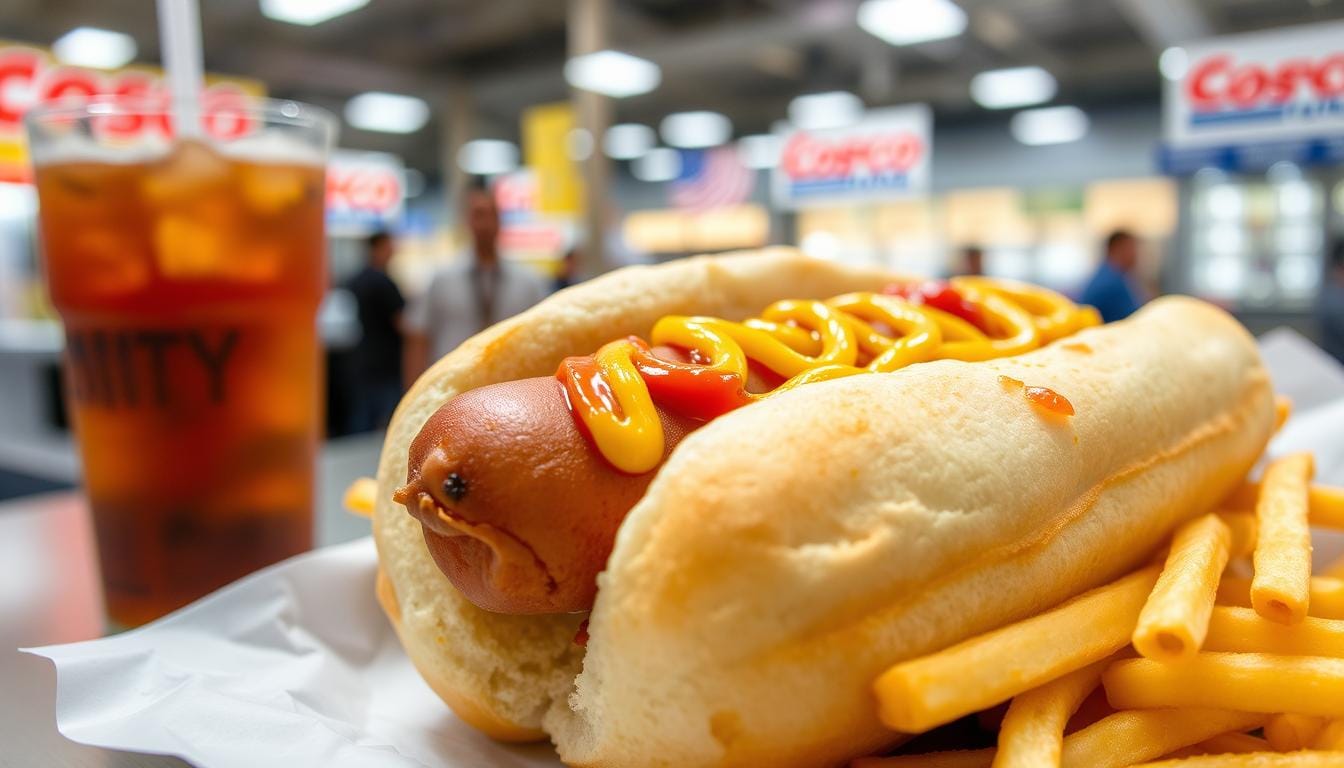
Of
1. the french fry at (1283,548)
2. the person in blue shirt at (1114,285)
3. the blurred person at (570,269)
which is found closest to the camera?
the french fry at (1283,548)

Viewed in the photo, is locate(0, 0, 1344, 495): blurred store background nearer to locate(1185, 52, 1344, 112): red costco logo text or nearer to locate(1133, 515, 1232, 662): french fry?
locate(1185, 52, 1344, 112): red costco logo text

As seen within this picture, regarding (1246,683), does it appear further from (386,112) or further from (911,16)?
(386,112)

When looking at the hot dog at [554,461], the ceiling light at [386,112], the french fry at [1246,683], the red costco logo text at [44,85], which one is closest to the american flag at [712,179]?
the ceiling light at [386,112]

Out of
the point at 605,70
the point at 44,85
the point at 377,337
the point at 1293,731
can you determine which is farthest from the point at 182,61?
the point at 605,70

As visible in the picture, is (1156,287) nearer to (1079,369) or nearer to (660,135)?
(660,135)

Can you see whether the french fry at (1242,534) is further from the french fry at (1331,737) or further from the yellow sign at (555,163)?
the yellow sign at (555,163)

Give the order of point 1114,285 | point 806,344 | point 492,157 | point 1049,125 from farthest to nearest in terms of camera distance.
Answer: point 492,157 < point 1049,125 < point 1114,285 < point 806,344

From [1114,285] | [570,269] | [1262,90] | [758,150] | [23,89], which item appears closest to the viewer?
[1114,285]
